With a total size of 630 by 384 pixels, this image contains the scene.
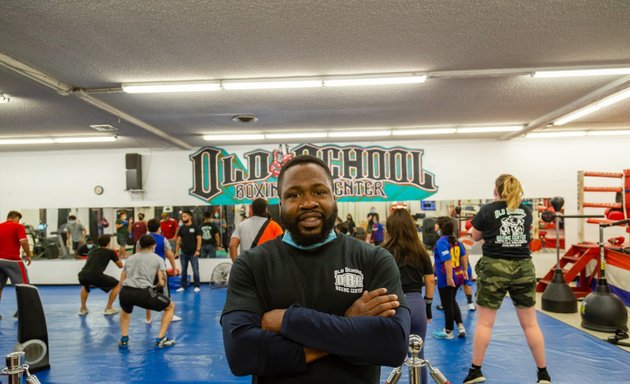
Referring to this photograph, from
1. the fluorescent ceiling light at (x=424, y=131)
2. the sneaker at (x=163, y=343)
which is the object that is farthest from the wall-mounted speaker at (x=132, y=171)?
the fluorescent ceiling light at (x=424, y=131)

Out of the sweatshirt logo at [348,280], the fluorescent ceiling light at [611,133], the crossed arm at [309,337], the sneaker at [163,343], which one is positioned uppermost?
the fluorescent ceiling light at [611,133]

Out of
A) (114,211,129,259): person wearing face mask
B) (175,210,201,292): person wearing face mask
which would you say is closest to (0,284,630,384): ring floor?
(175,210,201,292): person wearing face mask

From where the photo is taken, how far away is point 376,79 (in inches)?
203

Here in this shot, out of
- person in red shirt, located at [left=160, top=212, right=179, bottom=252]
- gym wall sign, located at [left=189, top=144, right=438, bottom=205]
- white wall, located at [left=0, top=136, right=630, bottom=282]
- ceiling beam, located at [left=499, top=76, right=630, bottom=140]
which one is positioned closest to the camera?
ceiling beam, located at [left=499, top=76, right=630, bottom=140]

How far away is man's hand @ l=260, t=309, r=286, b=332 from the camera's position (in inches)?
53.0

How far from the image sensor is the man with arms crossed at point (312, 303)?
131 centimetres

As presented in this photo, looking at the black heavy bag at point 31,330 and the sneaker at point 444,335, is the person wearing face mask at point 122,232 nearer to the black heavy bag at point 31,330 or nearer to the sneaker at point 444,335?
the black heavy bag at point 31,330

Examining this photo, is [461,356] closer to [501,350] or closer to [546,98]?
[501,350]

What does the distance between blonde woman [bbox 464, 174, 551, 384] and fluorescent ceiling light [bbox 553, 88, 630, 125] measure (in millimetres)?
3782

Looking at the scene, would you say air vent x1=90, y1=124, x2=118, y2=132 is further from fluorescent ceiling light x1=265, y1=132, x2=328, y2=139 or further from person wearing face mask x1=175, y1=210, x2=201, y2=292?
fluorescent ceiling light x1=265, y1=132, x2=328, y2=139

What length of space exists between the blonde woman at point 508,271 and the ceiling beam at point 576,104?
11.3 ft

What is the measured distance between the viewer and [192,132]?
830 centimetres

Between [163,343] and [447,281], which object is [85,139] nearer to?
[163,343]

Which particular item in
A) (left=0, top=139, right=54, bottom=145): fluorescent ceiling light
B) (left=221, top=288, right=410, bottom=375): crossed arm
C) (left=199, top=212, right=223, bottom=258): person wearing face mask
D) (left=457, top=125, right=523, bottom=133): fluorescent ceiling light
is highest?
Answer: (left=0, top=139, right=54, bottom=145): fluorescent ceiling light
